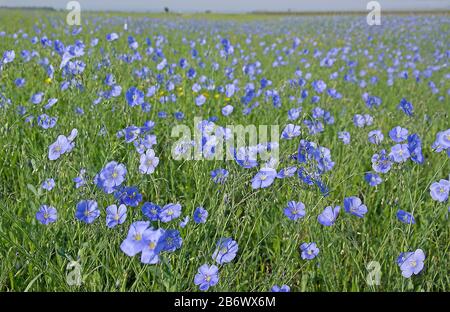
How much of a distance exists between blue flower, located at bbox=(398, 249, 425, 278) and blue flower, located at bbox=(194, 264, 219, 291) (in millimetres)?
605

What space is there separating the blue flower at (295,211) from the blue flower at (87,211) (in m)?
0.67

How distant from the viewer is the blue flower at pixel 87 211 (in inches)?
58.9

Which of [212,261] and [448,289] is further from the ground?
→ [212,261]

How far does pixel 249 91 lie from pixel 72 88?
1211mm

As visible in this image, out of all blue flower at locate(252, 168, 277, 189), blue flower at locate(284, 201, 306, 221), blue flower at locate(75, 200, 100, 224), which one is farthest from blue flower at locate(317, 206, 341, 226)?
blue flower at locate(75, 200, 100, 224)

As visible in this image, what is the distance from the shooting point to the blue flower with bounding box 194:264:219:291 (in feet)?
4.62

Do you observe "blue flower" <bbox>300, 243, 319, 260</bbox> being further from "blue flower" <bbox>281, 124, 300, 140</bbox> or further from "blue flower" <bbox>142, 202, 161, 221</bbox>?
"blue flower" <bbox>281, 124, 300, 140</bbox>

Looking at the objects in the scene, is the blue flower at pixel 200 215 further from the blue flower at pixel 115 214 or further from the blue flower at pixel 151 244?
the blue flower at pixel 151 244

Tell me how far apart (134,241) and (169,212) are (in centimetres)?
41

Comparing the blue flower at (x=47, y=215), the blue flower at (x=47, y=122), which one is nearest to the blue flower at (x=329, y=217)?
the blue flower at (x=47, y=215)
